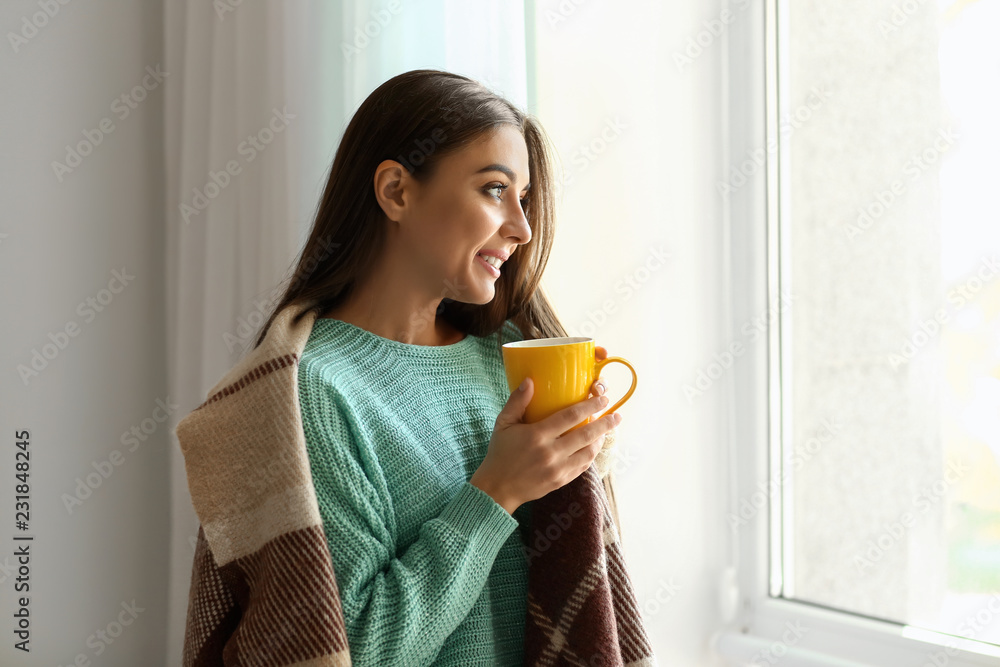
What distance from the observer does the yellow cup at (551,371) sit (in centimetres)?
85

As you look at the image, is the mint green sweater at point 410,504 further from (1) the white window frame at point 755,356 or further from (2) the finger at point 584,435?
(1) the white window frame at point 755,356

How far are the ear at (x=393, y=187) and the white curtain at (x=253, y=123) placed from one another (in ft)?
0.95

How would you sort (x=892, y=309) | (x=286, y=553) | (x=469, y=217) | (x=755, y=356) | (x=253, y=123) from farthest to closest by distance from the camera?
(x=755, y=356) → (x=892, y=309) → (x=253, y=123) → (x=469, y=217) → (x=286, y=553)

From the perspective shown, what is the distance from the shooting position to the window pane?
1312 mm

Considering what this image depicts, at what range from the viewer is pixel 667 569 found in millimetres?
1530

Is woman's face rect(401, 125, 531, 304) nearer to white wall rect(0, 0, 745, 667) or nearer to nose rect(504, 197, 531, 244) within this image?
nose rect(504, 197, 531, 244)

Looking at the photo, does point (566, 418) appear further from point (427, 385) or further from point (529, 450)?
A: point (427, 385)

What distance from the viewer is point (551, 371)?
85 centimetres

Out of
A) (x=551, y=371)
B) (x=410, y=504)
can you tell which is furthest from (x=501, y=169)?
(x=410, y=504)

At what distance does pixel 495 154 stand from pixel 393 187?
124 mm

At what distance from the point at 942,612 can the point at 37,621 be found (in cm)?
142

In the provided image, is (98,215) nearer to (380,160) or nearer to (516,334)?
(380,160)

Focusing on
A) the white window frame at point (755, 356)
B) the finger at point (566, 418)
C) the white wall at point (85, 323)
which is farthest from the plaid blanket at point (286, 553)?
the white window frame at point (755, 356)

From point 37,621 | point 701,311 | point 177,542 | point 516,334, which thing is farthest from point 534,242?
point 37,621
